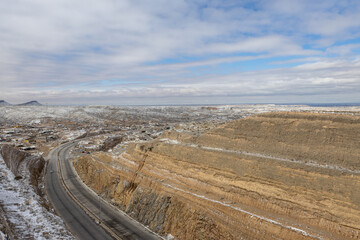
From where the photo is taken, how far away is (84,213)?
1357 inches

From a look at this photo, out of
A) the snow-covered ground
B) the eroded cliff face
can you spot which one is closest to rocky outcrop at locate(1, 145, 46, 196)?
the snow-covered ground

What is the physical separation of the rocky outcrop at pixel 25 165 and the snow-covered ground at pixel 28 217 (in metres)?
8.22

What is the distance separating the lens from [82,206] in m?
36.3

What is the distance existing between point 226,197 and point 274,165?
264 inches

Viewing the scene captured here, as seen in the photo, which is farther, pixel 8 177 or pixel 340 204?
pixel 8 177

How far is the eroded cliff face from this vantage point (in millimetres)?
20203

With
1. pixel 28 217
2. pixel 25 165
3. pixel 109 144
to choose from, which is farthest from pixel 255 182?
pixel 109 144

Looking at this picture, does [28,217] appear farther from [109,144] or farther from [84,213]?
[109,144]

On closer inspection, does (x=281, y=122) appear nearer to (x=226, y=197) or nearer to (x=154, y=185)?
(x=226, y=197)

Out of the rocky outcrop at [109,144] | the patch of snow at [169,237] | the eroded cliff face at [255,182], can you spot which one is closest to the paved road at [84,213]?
the patch of snow at [169,237]

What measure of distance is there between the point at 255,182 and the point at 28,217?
28289mm

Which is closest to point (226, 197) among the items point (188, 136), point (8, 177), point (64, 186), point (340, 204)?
point (340, 204)

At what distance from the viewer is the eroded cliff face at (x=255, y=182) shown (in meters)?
20.2

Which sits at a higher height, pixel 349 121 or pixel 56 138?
pixel 349 121
